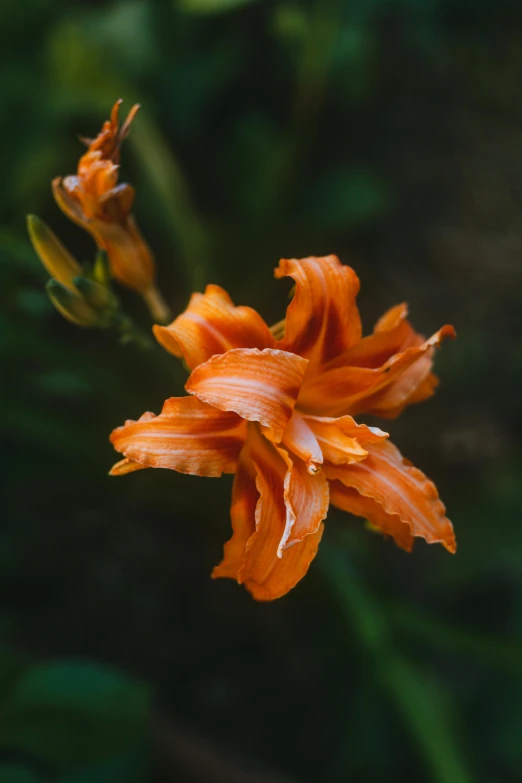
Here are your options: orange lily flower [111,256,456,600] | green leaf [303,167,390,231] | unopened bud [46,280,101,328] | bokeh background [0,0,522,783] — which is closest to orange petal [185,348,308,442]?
orange lily flower [111,256,456,600]

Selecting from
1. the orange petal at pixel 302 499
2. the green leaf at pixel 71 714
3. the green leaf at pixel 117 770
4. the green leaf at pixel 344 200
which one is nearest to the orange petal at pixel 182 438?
the orange petal at pixel 302 499

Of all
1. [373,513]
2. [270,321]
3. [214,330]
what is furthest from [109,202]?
[270,321]

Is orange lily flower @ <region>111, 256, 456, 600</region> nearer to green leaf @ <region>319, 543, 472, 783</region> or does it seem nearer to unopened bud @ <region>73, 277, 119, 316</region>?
unopened bud @ <region>73, 277, 119, 316</region>

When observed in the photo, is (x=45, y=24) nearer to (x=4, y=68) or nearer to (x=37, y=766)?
(x=4, y=68)

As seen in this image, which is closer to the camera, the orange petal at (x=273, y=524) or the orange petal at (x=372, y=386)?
the orange petal at (x=273, y=524)

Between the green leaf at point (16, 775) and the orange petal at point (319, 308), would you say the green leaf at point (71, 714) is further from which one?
the orange petal at point (319, 308)

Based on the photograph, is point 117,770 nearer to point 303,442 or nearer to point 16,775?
point 16,775
